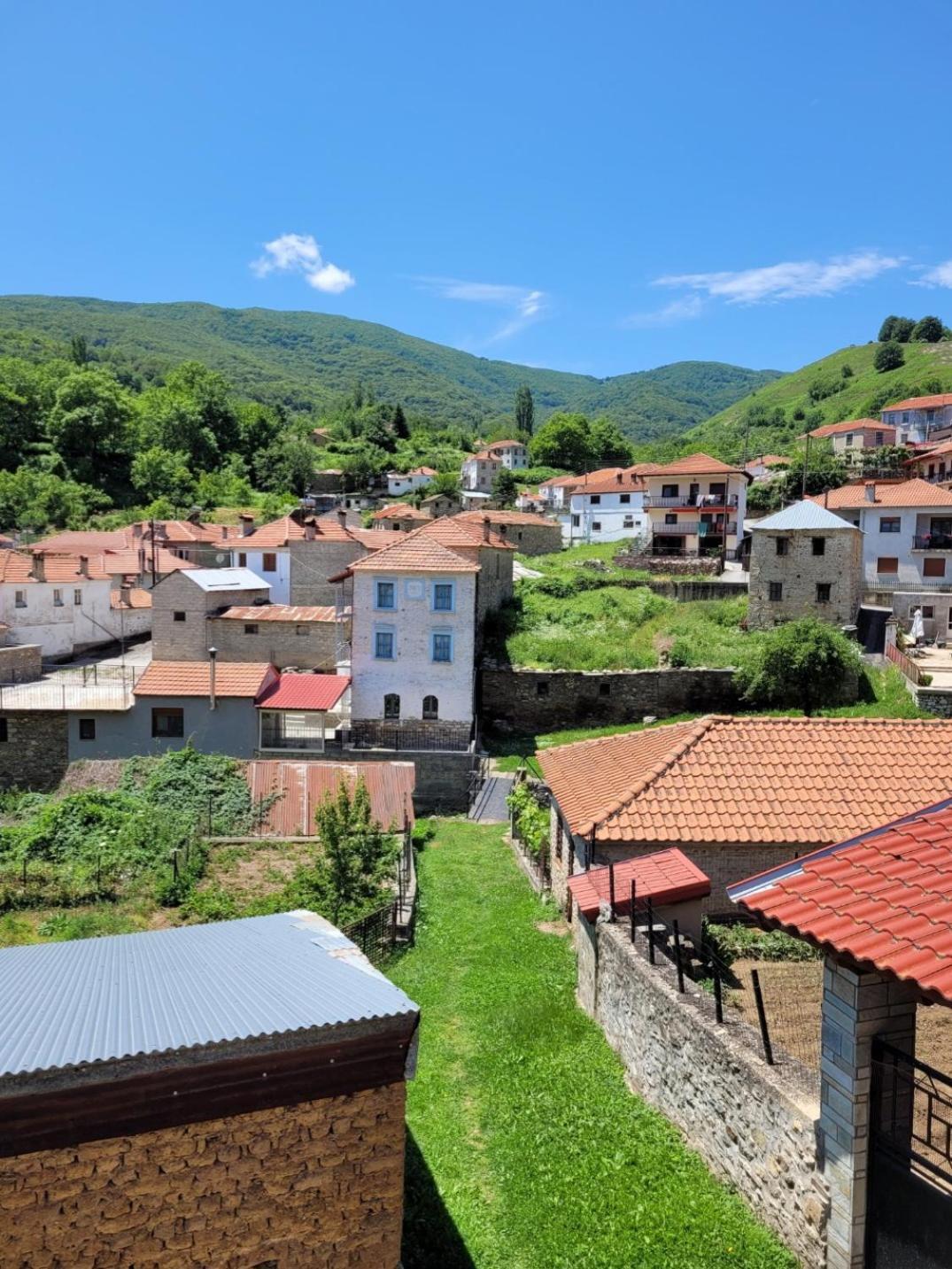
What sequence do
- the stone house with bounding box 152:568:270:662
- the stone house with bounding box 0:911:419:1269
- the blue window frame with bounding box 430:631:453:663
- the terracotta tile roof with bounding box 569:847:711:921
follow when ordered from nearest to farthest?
the stone house with bounding box 0:911:419:1269, the terracotta tile roof with bounding box 569:847:711:921, the blue window frame with bounding box 430:631:453:663, the stone house with bounding box 152:568:270:662

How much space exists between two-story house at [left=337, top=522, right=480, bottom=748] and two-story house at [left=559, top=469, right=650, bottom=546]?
3893cm

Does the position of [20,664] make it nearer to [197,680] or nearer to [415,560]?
[197,680]

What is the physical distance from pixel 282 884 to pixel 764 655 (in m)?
22.0

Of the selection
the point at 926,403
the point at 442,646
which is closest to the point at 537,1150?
the point at 442,646

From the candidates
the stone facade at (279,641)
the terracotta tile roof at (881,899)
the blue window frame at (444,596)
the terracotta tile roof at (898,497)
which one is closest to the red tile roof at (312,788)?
the blue window frame at (444,596)

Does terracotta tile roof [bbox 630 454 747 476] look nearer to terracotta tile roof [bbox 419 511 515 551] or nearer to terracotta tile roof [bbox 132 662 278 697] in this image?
terracotta tile roof [bbox 419 511 515 551]

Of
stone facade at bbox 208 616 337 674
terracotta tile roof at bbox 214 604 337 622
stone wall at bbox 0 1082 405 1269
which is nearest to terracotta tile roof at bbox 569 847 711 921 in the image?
stone wall at bbox 0 1082 405 1269

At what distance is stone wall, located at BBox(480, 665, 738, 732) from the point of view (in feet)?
116

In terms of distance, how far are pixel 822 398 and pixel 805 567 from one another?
12745 centimetres

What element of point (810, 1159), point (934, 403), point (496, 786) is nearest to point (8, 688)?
point (496, 786)

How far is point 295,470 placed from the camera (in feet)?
339

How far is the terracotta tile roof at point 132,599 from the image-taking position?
49.5m

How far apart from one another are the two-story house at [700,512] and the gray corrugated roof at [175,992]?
48736 millimetres

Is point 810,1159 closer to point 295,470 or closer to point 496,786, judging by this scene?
point 496,786
